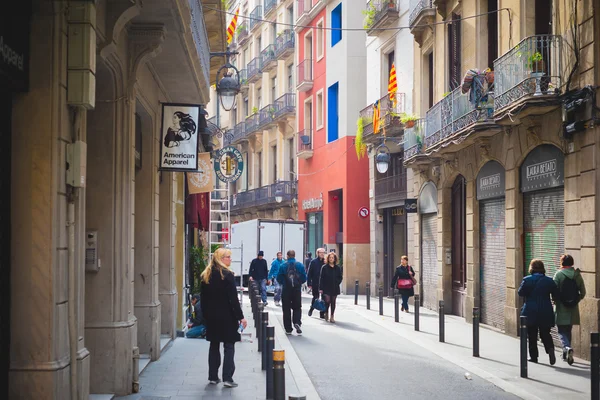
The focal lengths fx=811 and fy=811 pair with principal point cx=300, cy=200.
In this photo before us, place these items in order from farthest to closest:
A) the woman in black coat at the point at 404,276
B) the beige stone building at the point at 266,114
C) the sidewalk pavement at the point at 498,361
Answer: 1. the beige stone building at the point at 266,114
2. the woman in black coat at the point at 404,276
3. the sidewalk pavement at the point at 498,361

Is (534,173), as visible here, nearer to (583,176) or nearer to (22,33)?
(583,176)

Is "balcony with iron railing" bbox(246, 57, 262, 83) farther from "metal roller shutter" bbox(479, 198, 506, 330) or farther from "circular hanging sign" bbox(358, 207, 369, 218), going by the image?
"metal roller shutter" bbox(479, 198, 506, 330)

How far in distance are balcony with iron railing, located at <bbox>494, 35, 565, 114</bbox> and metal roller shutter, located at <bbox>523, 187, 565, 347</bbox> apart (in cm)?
187

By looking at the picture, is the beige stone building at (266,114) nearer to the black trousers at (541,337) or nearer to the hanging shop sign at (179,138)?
the hanging shop sign at (179,138)

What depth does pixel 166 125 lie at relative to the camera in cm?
1301

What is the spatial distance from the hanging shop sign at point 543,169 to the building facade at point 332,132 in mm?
17422

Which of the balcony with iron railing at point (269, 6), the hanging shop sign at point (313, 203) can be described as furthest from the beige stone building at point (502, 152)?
the balcony with iron railing at point (269, 6)

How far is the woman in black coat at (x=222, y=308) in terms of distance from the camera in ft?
34.5

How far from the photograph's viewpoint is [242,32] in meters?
53.3

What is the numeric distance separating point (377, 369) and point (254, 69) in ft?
128

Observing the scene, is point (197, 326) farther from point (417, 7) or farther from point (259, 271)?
point (417, 7)

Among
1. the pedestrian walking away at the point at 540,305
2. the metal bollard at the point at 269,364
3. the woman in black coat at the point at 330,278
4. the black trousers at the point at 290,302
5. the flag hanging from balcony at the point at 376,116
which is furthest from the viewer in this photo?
the flag hanging from balcony at the point at 376,116

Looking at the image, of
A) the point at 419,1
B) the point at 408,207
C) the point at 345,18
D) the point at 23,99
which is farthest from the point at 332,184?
the point at 23,99

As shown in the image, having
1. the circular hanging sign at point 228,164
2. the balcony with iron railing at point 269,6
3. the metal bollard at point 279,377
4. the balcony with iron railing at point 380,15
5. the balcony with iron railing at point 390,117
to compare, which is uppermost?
the balcony with iron railing at point 269,6
